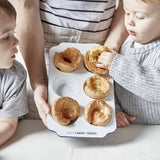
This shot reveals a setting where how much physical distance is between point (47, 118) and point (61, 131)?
6 centimetres

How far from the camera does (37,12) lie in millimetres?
1080

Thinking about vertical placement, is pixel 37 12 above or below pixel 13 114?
above

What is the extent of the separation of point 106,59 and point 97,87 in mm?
102

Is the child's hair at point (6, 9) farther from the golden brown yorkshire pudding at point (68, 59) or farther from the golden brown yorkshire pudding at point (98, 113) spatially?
the golden brown yorkshire pudding at point (98, 113)

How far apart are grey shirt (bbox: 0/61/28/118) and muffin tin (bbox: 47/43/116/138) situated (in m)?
0.11

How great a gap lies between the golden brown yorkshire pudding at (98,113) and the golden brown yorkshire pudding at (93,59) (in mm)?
122

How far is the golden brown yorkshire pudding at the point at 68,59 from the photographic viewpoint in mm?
943

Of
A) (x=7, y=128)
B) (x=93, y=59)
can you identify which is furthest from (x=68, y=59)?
(x=7, y=128)

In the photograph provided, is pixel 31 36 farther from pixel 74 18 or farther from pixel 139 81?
pixel 139 81

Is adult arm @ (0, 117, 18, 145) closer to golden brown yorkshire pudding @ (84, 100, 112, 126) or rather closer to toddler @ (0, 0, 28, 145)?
toddler @ (0, 0, 28, 145)

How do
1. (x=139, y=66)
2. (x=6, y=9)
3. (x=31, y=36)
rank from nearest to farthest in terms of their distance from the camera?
(x=6, y=9) < (x=139, y=66) < (x=31, y=36)

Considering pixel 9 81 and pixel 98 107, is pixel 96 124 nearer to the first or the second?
pixel 98 107

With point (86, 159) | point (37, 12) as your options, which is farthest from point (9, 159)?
point (37, 12)

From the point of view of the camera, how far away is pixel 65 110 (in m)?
0.89
